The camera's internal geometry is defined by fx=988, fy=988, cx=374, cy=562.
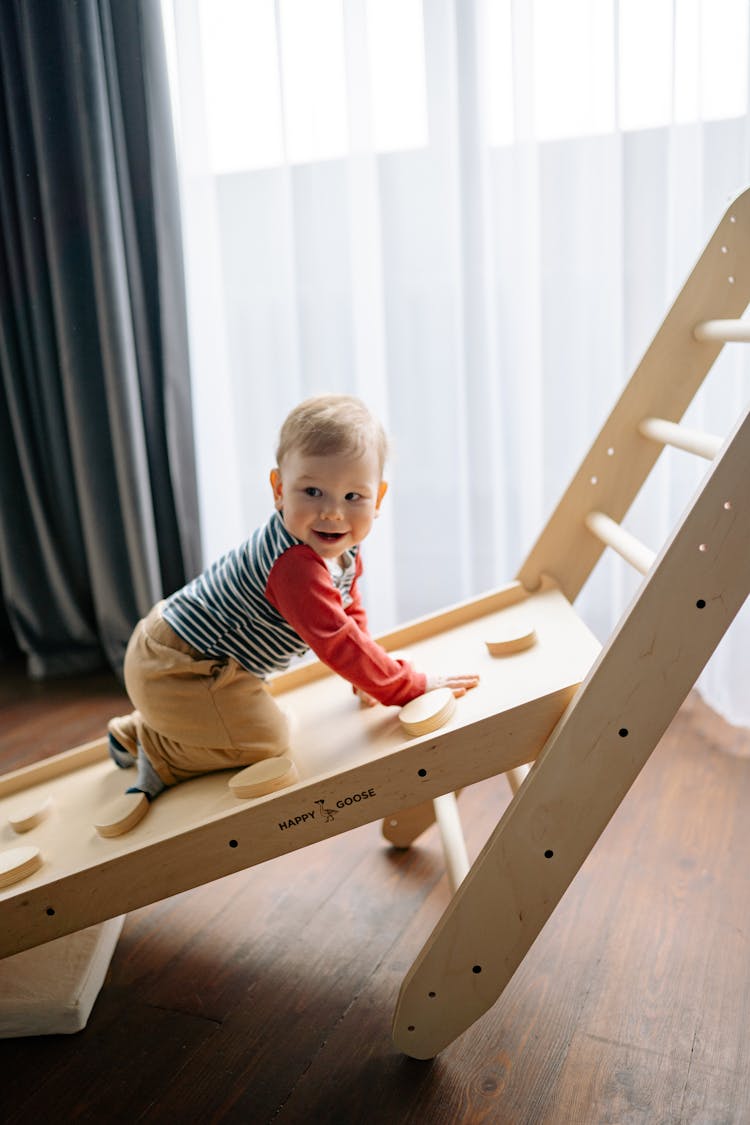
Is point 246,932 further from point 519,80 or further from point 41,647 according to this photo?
point 519,80

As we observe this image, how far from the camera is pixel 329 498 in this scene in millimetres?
1273

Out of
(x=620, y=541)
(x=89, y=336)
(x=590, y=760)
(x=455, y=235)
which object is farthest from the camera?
(x=89, y=336)

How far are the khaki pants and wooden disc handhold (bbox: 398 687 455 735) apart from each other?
0.71ft

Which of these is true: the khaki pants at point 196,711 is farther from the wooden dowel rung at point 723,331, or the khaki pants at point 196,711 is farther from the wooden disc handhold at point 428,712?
the wooden dowel rung at point 723,331

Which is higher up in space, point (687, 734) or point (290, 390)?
A: point (290, 390)

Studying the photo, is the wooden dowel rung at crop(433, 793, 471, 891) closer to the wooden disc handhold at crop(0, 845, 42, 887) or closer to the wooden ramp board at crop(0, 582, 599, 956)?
the wooden ramp board at crop(0, 582, 599, 956)

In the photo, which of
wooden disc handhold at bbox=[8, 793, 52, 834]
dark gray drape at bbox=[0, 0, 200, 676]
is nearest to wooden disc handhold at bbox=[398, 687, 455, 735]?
wooden disc handhold at bbox=[8, 793, 52, 834]

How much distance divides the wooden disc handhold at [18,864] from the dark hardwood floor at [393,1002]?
0.82 ft

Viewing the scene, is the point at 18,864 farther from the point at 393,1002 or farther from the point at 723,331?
the point at 723,331

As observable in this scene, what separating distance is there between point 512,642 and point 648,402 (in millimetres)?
426

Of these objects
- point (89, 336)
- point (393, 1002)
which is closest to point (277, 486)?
point (393, 1002)

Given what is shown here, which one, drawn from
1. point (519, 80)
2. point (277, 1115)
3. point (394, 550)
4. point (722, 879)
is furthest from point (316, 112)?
point (277, 1115)

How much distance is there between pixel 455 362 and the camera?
2.24m

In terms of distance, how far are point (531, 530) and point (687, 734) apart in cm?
55
